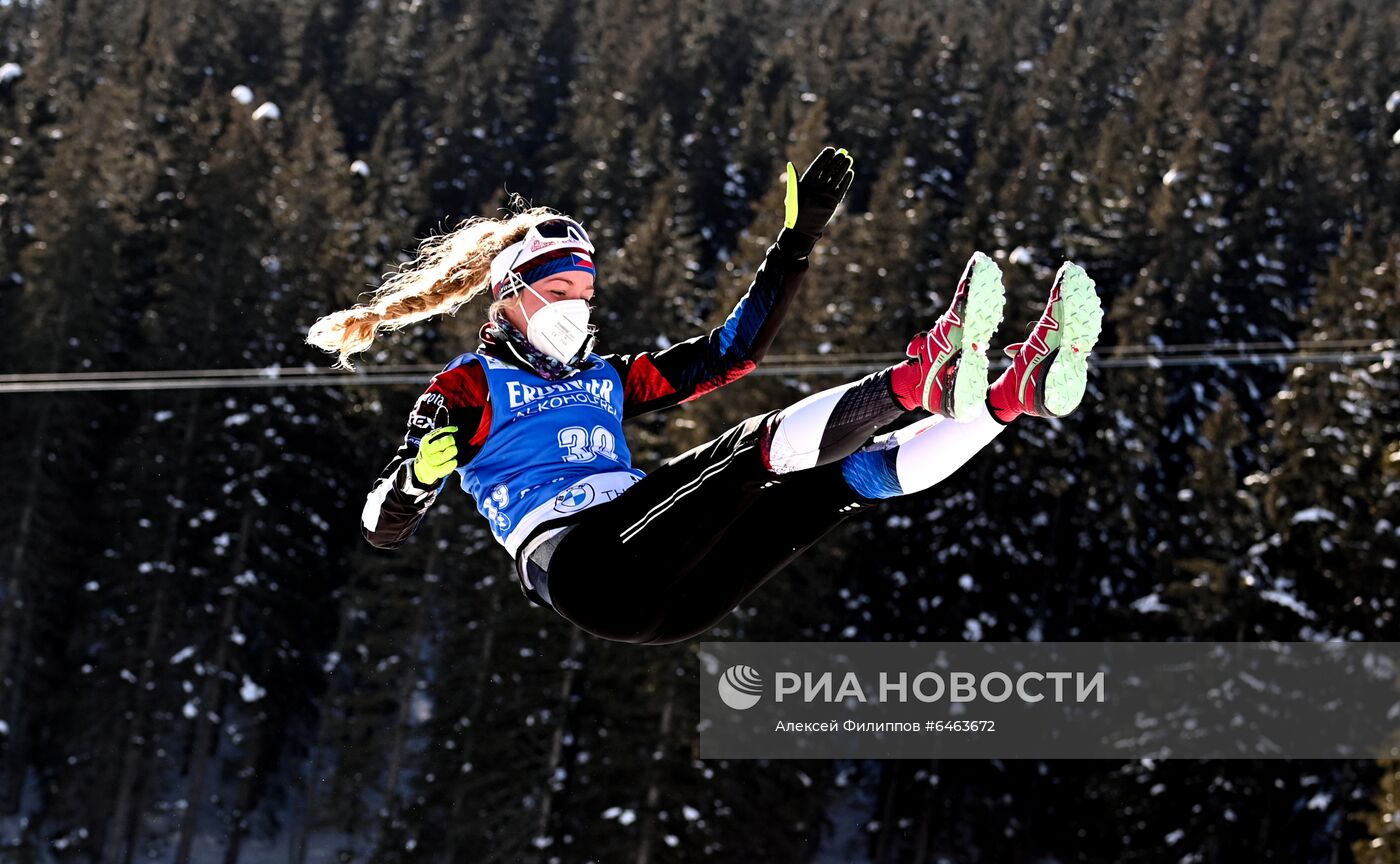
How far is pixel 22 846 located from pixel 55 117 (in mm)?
25244

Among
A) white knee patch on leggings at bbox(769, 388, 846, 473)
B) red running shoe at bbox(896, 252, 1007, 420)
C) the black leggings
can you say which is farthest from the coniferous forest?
red running shoe at bbox(896, 252, 1007, 420)

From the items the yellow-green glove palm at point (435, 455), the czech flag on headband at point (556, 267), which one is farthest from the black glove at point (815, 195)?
the yellow-green glove palm at point (435, 455)

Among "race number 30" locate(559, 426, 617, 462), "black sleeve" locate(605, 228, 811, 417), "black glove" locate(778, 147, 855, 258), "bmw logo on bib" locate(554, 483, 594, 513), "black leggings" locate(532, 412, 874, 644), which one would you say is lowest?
"black leggings" locate(532, 412, 874, 644)

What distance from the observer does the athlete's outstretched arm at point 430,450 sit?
6.09 metres

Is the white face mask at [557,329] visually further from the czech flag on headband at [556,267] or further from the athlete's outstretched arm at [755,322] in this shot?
the athlete's outstretched arm at [755,322]

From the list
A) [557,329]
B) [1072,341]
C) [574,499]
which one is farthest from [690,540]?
[1072,341]

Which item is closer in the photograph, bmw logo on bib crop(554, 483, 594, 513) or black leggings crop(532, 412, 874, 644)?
black leggings crop(532, 412, 874, 644)

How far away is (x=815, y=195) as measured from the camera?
690 cm

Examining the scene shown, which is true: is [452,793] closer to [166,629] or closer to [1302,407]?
[166,629]

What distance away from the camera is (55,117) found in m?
49.6

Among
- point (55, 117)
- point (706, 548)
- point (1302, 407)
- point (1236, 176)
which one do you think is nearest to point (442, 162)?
point (55, 117)

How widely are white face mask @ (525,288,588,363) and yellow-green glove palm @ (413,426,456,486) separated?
76 cm

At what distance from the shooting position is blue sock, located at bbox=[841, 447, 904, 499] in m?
5.88

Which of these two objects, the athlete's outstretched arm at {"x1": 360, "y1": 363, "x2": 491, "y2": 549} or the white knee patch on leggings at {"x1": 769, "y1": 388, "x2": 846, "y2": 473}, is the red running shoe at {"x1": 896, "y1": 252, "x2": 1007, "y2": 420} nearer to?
the white knee patch on leggings at {"x1": 769, "y1": 388, "x2": 846, "y2": 473}
